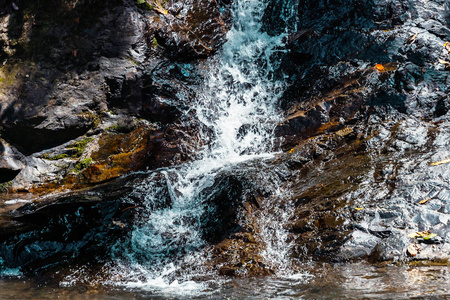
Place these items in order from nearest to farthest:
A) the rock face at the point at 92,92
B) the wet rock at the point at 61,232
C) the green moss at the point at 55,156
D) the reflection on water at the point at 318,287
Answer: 1. the reflection on water at the point at 318,287
2. the wet rock at the point at 61,232
3. the rock face at the point at 92,92
4. the green moss at the point at 55,156

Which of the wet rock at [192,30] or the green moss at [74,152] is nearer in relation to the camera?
the green moss at [74,152]

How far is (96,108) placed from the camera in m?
7.48

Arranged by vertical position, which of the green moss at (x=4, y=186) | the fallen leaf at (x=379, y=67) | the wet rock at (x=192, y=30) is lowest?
the green moss at (x=4, y=186)

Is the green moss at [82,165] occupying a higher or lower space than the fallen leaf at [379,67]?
lower

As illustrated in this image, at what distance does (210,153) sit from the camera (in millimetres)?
6844

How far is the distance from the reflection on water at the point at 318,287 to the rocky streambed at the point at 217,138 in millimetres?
203

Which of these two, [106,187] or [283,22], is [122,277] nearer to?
[106,187]

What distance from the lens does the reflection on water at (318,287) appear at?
2865 mm

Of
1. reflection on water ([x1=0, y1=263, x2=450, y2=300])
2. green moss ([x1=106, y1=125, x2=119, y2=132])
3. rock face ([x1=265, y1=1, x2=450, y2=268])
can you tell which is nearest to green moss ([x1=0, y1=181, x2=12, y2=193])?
green moss ([x1=106, y1=125, x2=119, y2=132])

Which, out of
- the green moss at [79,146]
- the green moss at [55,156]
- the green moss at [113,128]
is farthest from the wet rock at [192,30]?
the green moss at [55,156]

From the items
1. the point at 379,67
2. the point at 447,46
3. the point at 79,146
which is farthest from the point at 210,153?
the point at 447,46

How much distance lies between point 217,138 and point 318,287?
14.2 feet

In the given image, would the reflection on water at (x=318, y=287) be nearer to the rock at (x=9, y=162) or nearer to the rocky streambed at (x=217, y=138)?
the rocky streambed at (x=217, y=138)

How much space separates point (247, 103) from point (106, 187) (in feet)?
11.5
